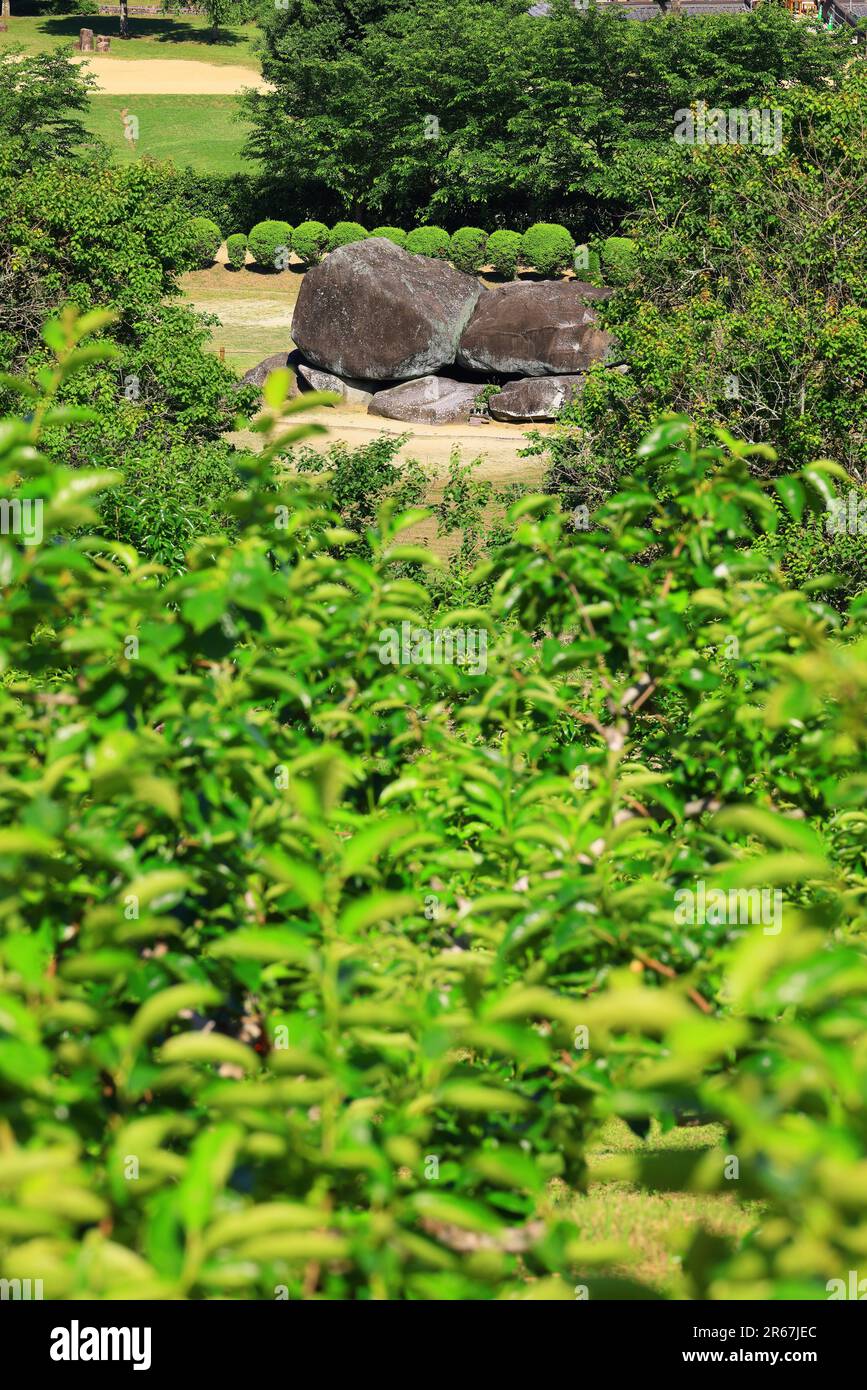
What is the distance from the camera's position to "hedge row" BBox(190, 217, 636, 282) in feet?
133

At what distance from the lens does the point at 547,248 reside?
4016cm

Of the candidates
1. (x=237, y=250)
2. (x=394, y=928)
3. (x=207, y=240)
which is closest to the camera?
(x=394, y=928)

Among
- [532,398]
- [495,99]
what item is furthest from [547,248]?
[532,398]

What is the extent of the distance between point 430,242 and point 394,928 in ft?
134

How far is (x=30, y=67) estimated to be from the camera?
4106 centimetres

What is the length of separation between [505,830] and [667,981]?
1.94 ft

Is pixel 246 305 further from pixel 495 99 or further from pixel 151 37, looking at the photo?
pixel 151 37

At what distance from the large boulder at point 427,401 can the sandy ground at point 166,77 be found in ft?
131

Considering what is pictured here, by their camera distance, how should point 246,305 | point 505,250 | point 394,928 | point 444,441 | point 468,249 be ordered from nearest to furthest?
1. point 394,928
2. point 444,441
3. point 246,305
4. point 505,250
5. point 468,249

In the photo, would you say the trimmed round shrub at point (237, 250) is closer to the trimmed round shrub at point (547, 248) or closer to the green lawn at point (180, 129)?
the trimmed round shrub at point (547, 248)

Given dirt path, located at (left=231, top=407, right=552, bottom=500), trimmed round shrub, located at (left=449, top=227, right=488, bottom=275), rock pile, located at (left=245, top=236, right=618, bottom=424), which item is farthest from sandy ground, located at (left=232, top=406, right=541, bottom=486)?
trimmed round shrub, located at (left=449, top=227, right=488, bottom=275)

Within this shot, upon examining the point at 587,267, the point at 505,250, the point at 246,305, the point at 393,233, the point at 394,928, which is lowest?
the point at 394,928
